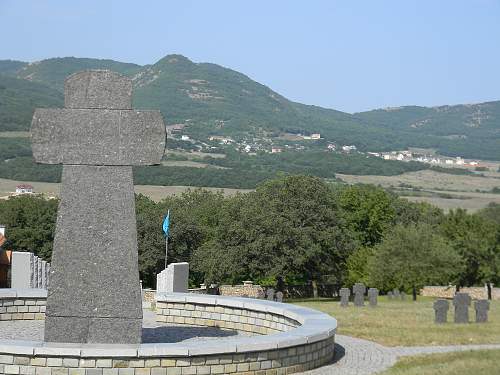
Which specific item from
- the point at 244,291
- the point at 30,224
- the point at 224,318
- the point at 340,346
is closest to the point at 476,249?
the point at 244,291

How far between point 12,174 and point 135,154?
596 ft

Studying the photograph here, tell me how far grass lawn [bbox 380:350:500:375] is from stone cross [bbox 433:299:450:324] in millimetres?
5852

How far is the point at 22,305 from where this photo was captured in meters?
22.1

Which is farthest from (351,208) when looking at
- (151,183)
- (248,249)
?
(151,183)

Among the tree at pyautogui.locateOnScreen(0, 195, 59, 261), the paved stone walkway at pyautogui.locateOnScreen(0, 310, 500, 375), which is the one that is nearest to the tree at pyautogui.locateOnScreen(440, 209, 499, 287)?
the tree at pyautogui.locateOnScreen(0, 195, 59, 261)

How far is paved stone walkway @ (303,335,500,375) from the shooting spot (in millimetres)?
16109

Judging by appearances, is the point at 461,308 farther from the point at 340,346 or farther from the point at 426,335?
the point at 340,346

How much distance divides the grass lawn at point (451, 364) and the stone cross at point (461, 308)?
6.07m

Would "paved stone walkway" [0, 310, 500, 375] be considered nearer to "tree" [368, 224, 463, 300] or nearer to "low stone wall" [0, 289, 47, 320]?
"low stone wall" [0, 289, 47, 320]

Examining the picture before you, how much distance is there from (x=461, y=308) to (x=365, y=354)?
6.91 meters

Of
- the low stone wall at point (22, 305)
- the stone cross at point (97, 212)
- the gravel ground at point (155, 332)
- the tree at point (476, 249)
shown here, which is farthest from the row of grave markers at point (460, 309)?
the tree at point (476, 249)

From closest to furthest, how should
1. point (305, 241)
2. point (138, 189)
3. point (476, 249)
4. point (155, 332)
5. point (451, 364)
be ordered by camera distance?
point (451, 364), point (155, 332), point (305, 241), point (476, 249), point (138, 189)

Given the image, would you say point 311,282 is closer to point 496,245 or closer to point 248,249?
point 248,249

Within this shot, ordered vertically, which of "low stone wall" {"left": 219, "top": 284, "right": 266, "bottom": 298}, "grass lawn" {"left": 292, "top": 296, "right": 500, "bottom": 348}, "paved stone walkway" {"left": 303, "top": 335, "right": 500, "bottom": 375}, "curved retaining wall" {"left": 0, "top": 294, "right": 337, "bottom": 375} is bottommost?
"low stone wall" {"left": 219, "top": 284, "right": 266, "bottom": 298}
